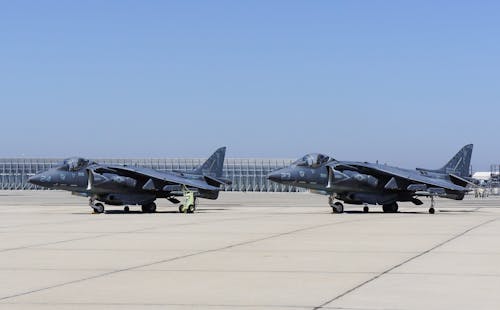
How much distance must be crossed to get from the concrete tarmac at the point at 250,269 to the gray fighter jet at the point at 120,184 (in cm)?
1394

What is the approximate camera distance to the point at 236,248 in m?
18.7

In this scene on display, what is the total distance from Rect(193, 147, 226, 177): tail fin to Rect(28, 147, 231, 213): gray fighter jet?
6.68ft

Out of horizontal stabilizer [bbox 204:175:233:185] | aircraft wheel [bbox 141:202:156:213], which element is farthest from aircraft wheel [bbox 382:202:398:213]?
aircraft wheel [bbox 141:202:156:213]

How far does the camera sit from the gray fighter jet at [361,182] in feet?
130

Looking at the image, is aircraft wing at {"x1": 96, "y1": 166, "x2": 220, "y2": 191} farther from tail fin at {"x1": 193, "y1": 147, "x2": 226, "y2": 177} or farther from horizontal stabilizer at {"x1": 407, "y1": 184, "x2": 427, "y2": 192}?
horizontal stabilizer at {"x1": 407, "y1": 184, "x2": 427, "y2": 192}

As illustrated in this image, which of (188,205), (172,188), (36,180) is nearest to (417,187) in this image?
(188,205)

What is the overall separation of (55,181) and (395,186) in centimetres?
1563

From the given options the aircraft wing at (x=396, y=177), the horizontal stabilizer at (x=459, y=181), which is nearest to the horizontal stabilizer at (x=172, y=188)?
the aircraft wing at (x=396, y=177)

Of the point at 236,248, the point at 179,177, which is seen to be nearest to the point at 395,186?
the point at 179,177

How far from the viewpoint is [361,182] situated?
40.3 metres

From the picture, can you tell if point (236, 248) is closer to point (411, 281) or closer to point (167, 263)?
point (167, 263)

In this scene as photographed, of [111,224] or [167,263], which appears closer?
[167,263]

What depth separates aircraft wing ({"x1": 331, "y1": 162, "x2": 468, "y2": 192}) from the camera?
132 feet

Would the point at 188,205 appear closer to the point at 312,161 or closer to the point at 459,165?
the point at 312,161
